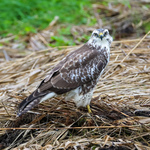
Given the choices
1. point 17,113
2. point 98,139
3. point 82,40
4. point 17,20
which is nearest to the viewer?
point 98,139

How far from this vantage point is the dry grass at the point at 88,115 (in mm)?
3975

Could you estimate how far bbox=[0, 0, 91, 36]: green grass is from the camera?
29.8 ft

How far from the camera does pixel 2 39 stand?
844cm

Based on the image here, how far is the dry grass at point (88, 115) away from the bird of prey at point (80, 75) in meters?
0.22

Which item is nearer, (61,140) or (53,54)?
(61,140)

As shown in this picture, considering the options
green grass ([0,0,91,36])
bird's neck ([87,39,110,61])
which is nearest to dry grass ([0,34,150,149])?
bird's neck ([87,39,110,61])

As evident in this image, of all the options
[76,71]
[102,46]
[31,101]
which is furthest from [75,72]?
[31,101]

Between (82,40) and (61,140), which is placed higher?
(82,40)

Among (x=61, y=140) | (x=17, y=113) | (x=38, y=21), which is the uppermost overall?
(x=38, y=21)

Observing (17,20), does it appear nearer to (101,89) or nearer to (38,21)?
(38,21)

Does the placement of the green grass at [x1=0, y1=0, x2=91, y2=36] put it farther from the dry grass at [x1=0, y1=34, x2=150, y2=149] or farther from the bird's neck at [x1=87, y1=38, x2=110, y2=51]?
the bird's neck at [x1=87, y1=38, x2=110, y2=51]

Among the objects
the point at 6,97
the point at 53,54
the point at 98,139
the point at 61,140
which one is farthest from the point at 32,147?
the point at 53,54

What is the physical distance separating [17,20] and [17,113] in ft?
18.6

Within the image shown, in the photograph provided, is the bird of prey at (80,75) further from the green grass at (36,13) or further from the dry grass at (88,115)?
the green grass at (36,13)
